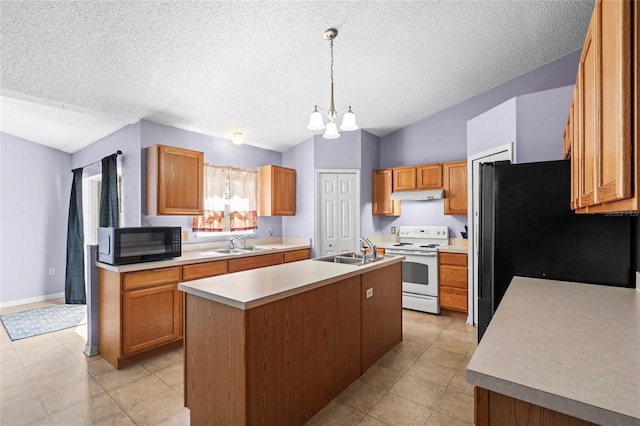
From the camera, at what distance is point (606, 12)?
0.96 meters

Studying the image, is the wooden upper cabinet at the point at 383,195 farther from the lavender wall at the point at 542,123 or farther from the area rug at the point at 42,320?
the area rug at the point at 42,320

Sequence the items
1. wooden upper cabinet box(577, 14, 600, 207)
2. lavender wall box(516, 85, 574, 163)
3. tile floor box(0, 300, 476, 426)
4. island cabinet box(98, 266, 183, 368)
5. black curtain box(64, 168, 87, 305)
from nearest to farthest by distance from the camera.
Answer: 1. wooden upper cabinet box(577, 14, 600, 207)
2. tile floor box(0, 300, 476, 426)
3. island cabinet box(98, 266, 183, 368)
4. lavender wall box(516, 85, 574, 163)
5. black curtain box(64, 168, 87, 305)

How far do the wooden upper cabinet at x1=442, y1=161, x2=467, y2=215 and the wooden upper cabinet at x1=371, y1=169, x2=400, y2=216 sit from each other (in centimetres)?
82

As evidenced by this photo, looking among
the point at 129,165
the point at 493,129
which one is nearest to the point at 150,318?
the point at 129,165

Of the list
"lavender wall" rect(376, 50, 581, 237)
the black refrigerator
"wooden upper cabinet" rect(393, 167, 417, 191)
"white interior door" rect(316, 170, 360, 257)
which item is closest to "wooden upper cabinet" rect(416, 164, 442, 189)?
"wooden upper cabinet" rect(393, 167, 417, 191)

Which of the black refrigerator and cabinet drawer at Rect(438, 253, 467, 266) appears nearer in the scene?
the black refrigerator

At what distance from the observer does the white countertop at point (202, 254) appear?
2.82 metres

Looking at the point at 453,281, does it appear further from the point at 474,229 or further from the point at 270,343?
the point at 270,343

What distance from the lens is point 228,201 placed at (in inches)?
179

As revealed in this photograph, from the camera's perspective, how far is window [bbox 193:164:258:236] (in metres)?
4.26

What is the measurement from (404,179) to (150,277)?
12.0 feet

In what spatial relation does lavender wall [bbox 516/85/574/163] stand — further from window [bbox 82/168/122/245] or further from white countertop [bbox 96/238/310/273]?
window [bbox 82/168/122/245]

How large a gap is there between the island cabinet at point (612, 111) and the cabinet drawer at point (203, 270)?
10.5ft

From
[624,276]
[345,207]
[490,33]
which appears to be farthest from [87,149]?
[624,276]
